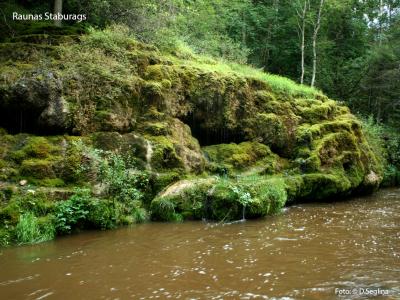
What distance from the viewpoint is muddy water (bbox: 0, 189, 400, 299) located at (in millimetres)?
5676

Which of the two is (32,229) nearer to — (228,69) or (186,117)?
(186,117)

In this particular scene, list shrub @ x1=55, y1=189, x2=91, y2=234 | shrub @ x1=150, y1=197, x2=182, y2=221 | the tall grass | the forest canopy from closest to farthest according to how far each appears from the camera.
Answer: shrub @ x1=55, y1=189, x2=91, y2=234
shrub @ x1=150, y1=197, x2=182, y2=221
the tall grass
the forest canopy

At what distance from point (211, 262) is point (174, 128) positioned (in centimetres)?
613

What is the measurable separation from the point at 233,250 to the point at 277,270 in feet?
4.30

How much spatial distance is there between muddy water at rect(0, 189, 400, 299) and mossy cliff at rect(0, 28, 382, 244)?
5.12ft

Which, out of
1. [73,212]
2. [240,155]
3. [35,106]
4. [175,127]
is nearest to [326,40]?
[240,155]

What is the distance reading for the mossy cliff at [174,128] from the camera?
1024 cm

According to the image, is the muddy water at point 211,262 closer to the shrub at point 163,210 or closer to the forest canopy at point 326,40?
the shrub at point 163,210

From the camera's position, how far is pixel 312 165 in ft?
46.2

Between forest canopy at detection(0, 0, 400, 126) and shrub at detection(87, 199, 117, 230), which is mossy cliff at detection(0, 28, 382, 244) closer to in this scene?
shrub at detection(87, 199, 117, 230)

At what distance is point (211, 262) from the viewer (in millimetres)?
6938

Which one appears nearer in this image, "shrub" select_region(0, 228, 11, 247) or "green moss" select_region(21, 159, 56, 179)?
"shrub" select_region(0, 228, 11, 247)

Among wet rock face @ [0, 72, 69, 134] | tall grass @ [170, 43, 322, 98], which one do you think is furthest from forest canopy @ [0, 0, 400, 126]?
wet rock face @ [0, 72, 69, 134]

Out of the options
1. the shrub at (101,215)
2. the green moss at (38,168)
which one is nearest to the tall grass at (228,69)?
the green moss at (38,168)
